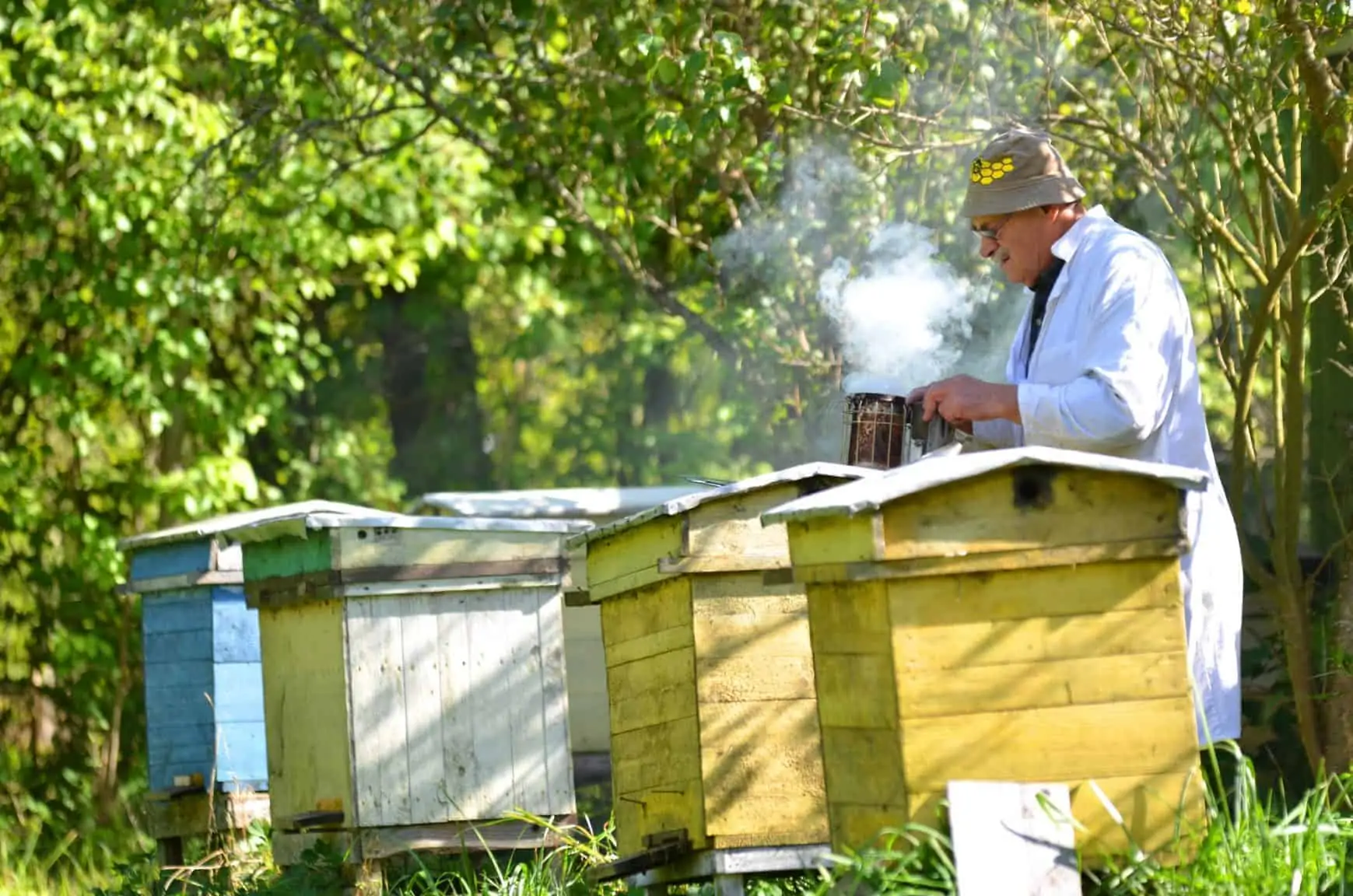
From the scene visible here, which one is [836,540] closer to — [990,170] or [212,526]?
[990,170]

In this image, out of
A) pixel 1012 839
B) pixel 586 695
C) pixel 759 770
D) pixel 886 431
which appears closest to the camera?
pixel 1012 839

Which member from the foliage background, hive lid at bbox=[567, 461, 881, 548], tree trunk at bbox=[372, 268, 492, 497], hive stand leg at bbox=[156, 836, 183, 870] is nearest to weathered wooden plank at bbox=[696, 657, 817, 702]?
hive lid at bbox=[567, 461, 881, 548]

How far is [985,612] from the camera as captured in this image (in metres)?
3.19

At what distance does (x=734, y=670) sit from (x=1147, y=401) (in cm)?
122

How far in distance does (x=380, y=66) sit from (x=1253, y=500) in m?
4.23

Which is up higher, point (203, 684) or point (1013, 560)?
point (203, 684)

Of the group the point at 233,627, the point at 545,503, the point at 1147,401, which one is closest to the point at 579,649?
the point at 545,503

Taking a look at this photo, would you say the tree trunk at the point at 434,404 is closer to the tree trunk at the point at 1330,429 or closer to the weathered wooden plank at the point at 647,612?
the tree trunk at the point at 1330,429

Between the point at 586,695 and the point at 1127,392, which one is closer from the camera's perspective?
the point at 1127,392

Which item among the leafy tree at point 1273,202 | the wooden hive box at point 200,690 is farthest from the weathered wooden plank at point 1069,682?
the wooden hive box at point 200,690

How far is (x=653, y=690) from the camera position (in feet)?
14.9

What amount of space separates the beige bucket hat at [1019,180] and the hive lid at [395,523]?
1954mm

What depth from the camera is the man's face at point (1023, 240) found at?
401 cm

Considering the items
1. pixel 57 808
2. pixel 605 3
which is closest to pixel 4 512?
pixel 57 808
